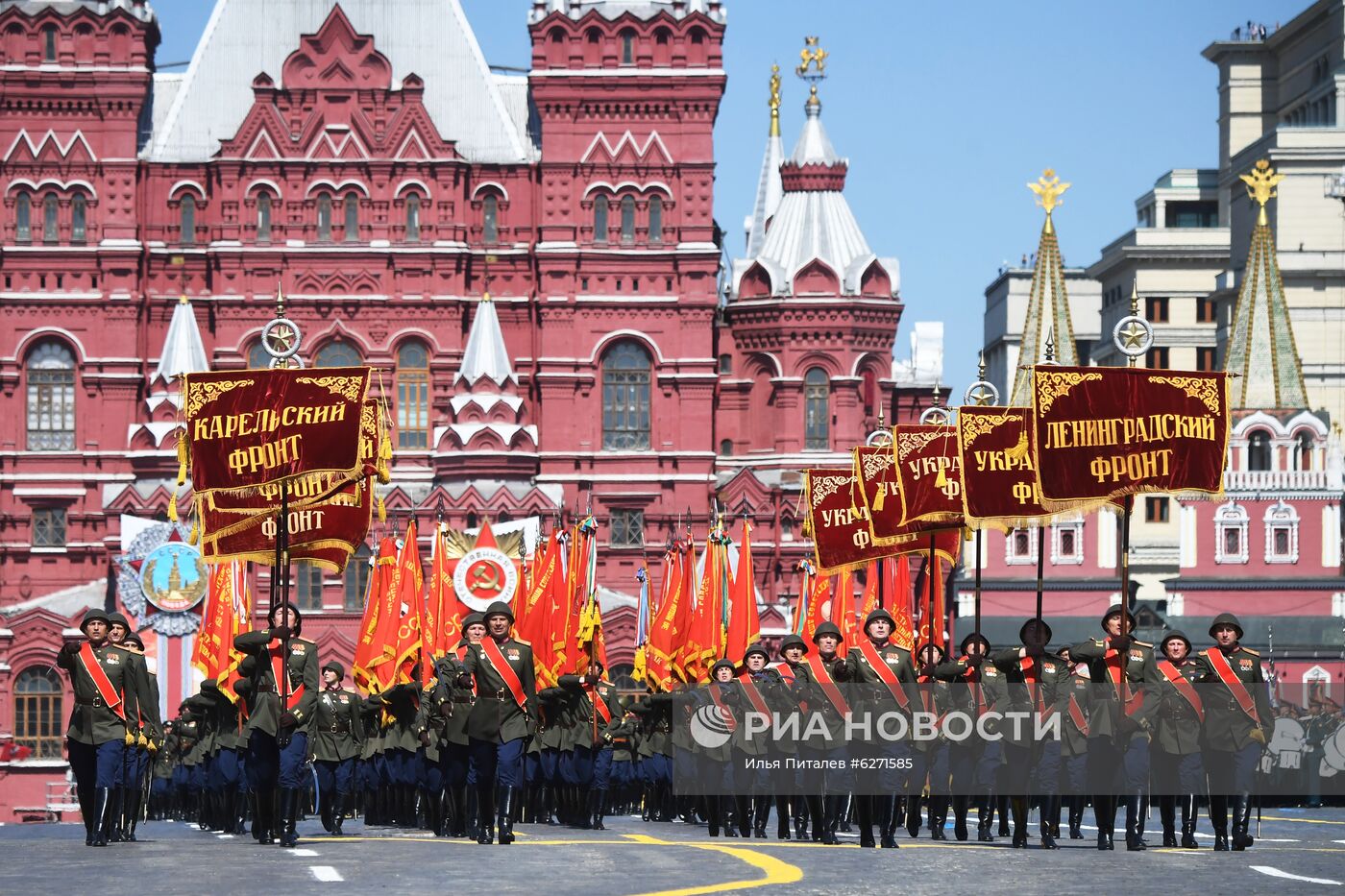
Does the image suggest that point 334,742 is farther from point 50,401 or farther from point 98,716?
point 50,401

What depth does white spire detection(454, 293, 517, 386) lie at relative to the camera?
66.4 metres

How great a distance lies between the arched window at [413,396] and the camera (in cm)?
6794

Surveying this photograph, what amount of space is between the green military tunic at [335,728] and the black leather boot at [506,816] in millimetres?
4521

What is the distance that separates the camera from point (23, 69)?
6738 cm

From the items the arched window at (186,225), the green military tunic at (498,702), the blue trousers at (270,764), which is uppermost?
the arched window at (186,225)

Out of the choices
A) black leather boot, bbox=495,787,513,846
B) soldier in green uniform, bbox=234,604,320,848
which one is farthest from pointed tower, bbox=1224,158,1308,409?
black leather boot, bbox=495,787,513,846

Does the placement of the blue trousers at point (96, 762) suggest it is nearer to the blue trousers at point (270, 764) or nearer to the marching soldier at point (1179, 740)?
the blue trousers at point (270, 764)

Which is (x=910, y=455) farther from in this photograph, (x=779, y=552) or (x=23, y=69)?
(x=23, y=69)

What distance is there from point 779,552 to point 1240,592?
18336mm

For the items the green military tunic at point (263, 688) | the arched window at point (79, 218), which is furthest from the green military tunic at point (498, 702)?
the arched window at point (79, 218)

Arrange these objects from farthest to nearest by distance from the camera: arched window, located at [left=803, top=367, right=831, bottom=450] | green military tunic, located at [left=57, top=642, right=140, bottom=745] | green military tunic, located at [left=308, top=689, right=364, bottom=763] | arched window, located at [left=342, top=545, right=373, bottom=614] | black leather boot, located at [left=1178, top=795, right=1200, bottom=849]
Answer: arched window, located at [left=803, top=367, right=831, bottom=450] → arched window, located at [left=342, top=545, right=373, bottom=614] → green military tunic, located at [left=308, top=689, right=364, bottom=763] → black leather boot, located at [left=1178, top=795, right=1200, bottom=849] → green military tunic, located at [left=57, top=642, right=140, bottom=745]

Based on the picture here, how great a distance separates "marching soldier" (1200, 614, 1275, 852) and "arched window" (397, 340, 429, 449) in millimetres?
46070

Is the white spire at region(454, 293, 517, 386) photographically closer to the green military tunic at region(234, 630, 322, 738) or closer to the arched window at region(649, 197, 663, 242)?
the arched window at region(649, 197, 663, 242)

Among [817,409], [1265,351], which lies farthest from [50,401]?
[1265,351]
